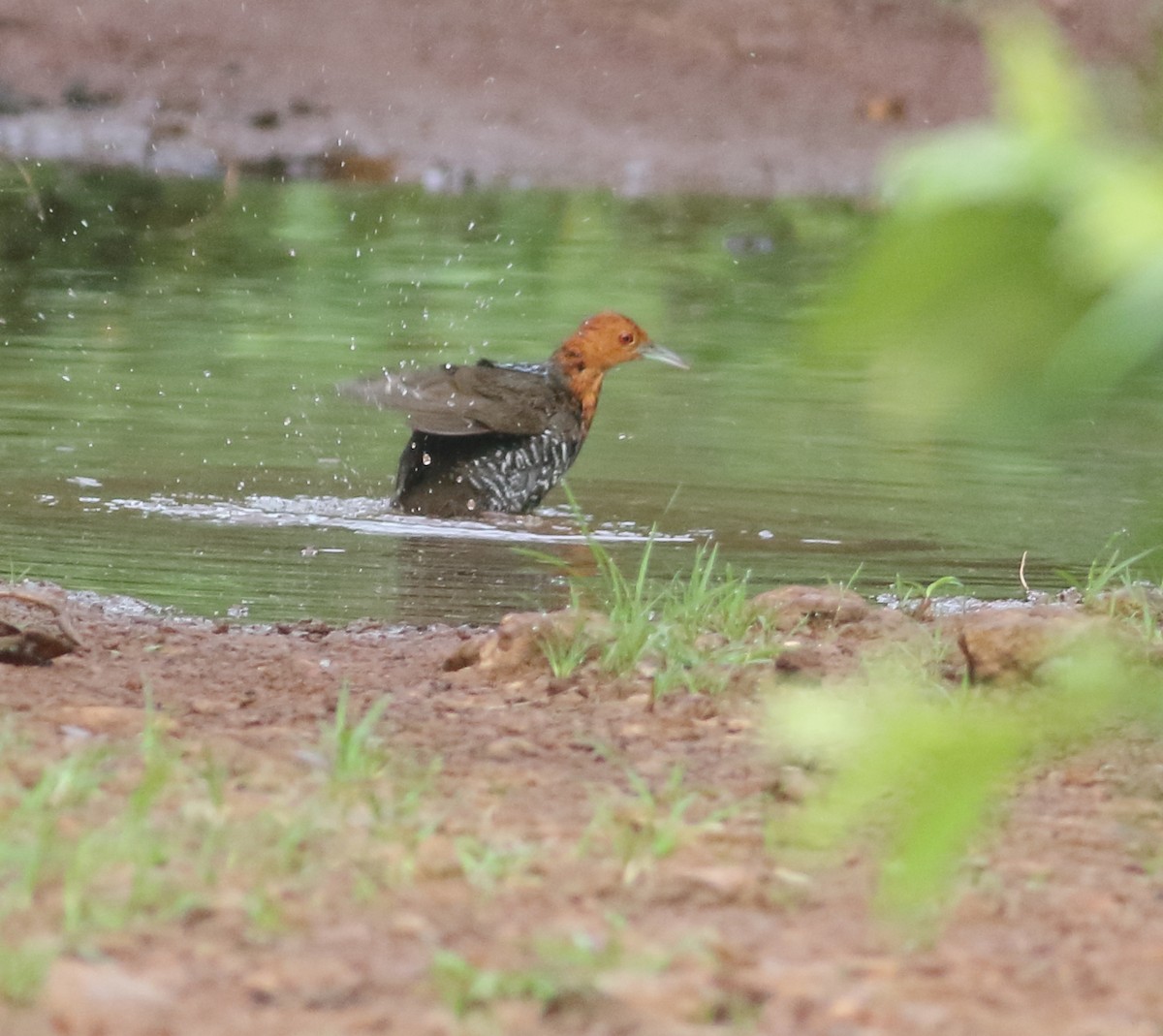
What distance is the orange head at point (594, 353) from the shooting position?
29.6 feet

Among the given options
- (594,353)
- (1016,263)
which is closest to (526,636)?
(1016,263)

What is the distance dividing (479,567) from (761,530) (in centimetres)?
100

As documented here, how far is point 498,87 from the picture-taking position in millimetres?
24469

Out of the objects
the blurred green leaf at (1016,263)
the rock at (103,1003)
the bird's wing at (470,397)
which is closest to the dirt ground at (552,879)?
the rock at (103,1003)

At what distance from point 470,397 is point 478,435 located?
0.47 ft

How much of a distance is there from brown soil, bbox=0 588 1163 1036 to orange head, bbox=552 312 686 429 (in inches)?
171

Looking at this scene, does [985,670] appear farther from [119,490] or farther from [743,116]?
[743,116]

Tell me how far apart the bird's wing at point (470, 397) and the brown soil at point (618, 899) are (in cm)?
345

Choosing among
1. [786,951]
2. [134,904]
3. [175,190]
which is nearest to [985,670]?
[786,951]

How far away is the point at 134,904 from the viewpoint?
8.81 ft

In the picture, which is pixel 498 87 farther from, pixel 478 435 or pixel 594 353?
pixel 478 435

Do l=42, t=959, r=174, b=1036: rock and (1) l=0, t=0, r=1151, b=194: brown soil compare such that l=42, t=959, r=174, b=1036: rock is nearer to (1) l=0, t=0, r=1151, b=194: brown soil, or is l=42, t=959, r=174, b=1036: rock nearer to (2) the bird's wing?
(2) the bird's wing

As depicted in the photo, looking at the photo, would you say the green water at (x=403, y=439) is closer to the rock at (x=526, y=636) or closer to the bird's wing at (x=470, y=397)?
the bird's wing at (x=470, y=397)

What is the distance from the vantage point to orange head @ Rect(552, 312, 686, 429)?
29.6ft
